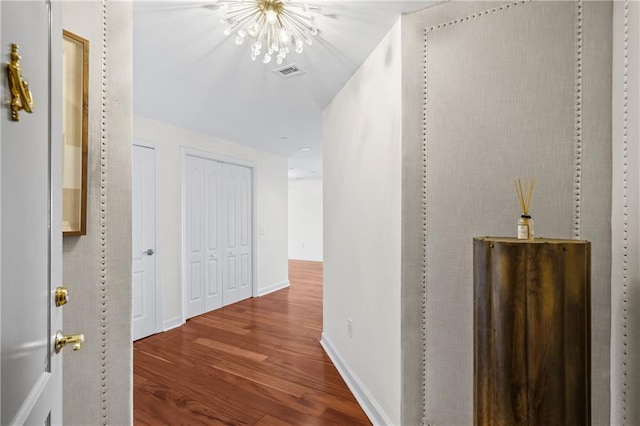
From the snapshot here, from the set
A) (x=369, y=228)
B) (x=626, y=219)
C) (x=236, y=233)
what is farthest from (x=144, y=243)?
(x=626, y=219)

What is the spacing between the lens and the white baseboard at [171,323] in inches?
131

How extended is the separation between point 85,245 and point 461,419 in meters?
1.68

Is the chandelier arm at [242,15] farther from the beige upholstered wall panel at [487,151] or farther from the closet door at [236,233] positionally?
the closet door at [236,233]

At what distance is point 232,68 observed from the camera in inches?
81.9

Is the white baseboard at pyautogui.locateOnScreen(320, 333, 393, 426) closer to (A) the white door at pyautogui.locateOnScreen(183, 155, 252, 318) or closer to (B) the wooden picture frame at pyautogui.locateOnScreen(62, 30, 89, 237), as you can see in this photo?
(B) the wooden picture frame at pyautogui.locateOnScreen(62, 30, 89, 237)

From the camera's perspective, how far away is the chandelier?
4.77 feet

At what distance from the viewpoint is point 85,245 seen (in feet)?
3.45

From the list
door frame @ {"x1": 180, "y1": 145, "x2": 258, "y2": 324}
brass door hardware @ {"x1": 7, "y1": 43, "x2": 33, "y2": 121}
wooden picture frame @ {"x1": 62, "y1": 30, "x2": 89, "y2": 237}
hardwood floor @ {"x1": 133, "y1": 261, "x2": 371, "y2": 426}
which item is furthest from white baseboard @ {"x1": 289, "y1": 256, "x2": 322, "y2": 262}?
brass door hardware @ {"x1": 7, "y1": 43, "x2": 33, "y2": 121}

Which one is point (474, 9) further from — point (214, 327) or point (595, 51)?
point (214, 327)

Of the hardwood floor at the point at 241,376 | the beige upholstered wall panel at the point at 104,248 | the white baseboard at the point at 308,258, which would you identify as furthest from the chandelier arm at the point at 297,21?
the white baseboard at the point at 308,258

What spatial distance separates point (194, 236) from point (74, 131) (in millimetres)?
2877

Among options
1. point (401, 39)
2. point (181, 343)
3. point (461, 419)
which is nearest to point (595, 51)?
point (401, 39)

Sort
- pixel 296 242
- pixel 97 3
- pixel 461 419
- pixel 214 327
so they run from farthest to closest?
pixel 296 242 → pixel 214 327 → pixel 461 419 → pixel 97 3

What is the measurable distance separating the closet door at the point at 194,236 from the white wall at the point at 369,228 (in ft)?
6.02
